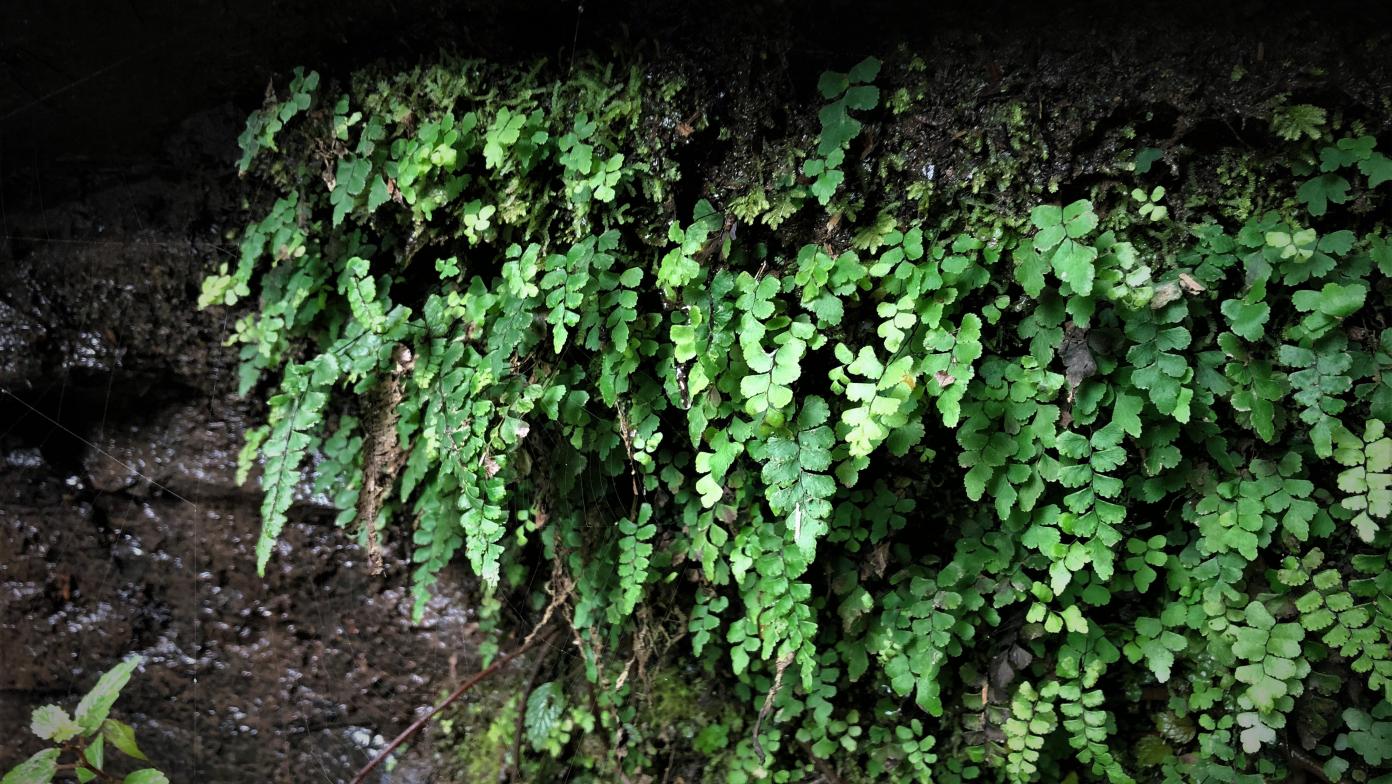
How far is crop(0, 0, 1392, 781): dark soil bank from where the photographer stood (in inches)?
87.0

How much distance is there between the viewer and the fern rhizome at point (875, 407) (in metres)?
1.73

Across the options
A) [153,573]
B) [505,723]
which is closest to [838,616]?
[505,723]

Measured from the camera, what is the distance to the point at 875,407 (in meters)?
1.77

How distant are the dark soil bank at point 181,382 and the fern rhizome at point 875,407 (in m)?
0.15

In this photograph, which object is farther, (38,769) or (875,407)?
(38,769)

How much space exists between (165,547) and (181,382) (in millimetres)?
671

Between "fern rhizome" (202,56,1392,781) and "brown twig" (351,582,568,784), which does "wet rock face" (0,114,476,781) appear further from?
"fern rhizome" (202,56,1392,781)

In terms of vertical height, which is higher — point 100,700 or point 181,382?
point 181,382

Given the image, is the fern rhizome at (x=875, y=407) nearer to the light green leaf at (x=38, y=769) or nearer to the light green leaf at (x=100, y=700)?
the light green leaf at (x=100, y=700)

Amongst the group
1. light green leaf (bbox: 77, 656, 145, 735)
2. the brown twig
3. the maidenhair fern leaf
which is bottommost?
the brown twig

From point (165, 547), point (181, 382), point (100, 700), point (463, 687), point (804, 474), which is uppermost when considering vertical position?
point (181, 382)

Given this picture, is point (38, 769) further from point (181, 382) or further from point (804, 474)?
point (804, 474)

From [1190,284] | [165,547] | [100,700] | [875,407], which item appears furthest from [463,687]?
[1190,284]

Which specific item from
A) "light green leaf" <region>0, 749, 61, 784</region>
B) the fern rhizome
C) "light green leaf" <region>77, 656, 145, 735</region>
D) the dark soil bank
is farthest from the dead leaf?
"light green leaf" <region>0, 749, 61, 784</region>
